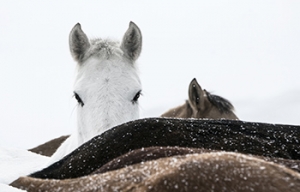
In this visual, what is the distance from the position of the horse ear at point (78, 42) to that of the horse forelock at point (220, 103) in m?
1.96

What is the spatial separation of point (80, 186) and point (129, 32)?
154 inches

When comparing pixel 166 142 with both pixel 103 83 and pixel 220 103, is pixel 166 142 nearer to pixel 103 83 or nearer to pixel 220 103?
pixel 103 83

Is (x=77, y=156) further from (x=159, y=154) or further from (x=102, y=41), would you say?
(x=102, y=41)

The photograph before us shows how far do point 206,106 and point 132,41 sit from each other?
1.58m

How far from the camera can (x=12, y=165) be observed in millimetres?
3227

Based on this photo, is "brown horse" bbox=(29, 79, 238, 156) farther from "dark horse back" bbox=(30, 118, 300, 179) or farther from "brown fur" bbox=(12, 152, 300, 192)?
"brown fur" bbox=(12, 152, 300, 192)

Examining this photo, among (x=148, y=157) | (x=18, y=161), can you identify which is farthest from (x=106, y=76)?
(x=148, y=157)

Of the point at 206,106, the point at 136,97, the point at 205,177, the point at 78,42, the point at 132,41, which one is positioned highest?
the point at 132,41

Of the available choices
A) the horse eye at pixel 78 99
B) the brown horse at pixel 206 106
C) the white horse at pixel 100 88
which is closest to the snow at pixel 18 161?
the white horse at pixel 100 88

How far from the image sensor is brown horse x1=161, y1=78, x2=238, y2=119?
5.68 meters

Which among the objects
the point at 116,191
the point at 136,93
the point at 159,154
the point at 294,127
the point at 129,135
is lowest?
the point at 116,191

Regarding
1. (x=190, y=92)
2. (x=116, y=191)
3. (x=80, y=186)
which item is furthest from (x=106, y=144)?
(x=190, y=92)

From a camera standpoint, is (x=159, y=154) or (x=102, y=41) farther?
(x=102, y=41)

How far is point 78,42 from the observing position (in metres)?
4.62
